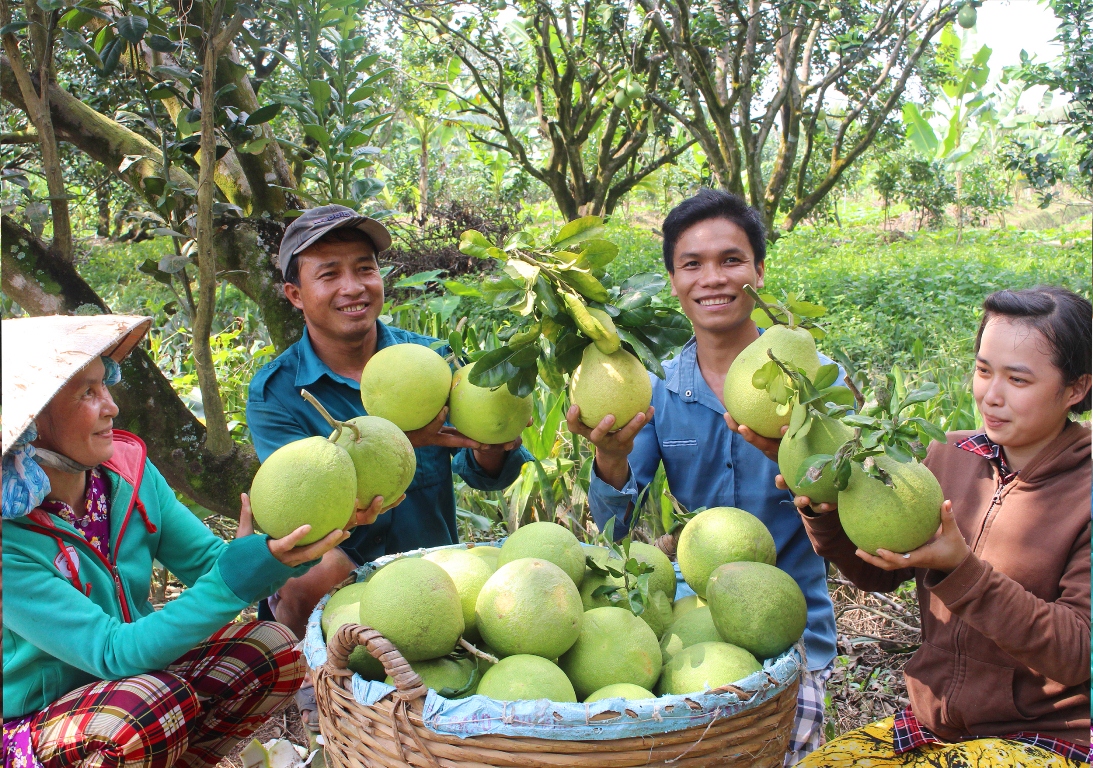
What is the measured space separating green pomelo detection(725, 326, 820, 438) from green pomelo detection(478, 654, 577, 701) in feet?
2.01

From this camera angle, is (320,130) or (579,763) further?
(320,130)

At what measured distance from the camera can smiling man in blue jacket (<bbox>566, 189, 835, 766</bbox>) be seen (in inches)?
81.7

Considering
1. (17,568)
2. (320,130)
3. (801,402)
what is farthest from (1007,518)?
(320,130)

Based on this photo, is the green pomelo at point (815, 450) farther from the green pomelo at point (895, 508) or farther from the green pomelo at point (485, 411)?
the green pomelo at point (485, 411)

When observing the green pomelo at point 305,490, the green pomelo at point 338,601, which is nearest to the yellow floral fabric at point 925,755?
the green pomelo at point 338,601

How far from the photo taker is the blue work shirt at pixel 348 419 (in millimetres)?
2246

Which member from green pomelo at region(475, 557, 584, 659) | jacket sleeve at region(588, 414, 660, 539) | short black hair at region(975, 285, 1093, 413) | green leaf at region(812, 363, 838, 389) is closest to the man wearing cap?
jacket sleeve at region(588, 414, 660, 539)

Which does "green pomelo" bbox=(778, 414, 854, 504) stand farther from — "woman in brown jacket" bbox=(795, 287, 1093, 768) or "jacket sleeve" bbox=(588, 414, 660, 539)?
"jacket sleeve" bbox=(588, 414, 660, 539)

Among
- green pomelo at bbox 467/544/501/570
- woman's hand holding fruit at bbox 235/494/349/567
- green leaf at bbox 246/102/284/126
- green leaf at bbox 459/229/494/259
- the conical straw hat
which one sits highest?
green leaf at bbox 246/102/284/126

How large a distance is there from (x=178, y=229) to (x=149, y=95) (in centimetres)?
41

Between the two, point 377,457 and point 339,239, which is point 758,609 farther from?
point 339,239

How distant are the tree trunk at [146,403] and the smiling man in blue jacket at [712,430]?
1.23 meters

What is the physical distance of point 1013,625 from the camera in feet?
4.60

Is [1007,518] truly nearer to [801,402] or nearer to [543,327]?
[801,402]
